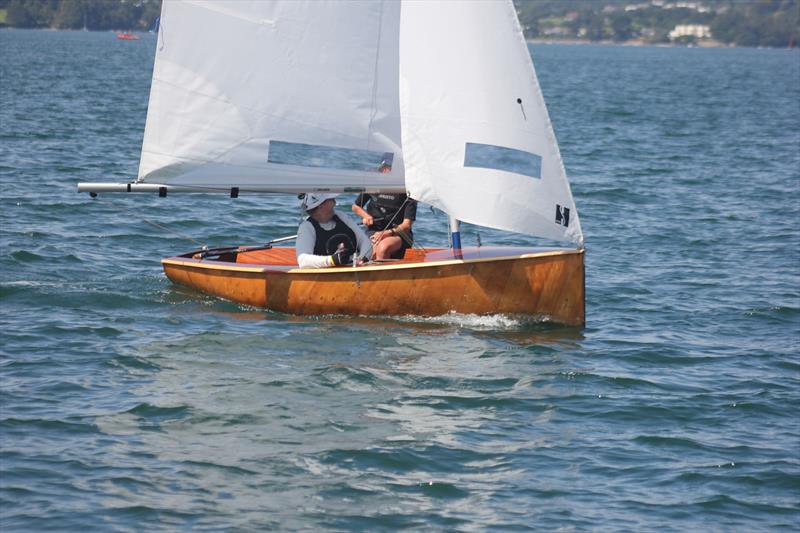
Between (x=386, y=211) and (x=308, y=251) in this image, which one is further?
(x=386, y=211)

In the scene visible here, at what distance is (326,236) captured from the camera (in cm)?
1341

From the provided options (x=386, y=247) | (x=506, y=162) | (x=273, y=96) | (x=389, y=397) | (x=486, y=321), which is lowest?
(x=389, y=397)

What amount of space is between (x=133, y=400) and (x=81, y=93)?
37.7 m

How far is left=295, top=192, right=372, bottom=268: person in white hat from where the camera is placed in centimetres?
1327

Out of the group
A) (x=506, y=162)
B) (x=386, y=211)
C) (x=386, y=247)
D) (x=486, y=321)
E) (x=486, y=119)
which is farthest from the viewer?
(x=386, y=211)

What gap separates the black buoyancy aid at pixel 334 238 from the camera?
13.4 meters

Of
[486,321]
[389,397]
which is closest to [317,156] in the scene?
[486,321]

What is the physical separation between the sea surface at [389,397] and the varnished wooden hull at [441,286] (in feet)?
0.54

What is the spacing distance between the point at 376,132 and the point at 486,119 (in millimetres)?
1233

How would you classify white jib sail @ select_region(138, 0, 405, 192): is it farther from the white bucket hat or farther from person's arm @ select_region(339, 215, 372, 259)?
person's arm @ select_region(339, 215, 372, 259)

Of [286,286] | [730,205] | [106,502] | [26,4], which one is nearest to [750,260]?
[730,205]

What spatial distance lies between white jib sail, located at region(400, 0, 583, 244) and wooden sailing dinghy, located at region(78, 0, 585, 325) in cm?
1

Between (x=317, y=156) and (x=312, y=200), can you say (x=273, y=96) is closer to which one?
(x=317, y=156)

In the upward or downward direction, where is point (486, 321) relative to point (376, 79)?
downward
